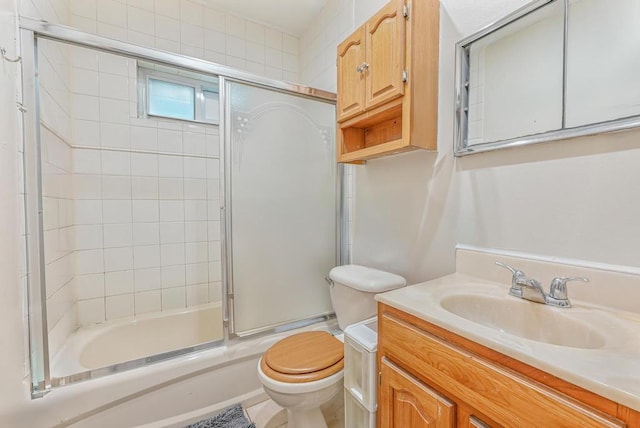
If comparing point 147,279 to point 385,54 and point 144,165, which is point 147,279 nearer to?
point 144,165

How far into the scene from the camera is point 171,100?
2.05 metres

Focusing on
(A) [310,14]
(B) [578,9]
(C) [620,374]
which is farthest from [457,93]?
(A) [310,14]

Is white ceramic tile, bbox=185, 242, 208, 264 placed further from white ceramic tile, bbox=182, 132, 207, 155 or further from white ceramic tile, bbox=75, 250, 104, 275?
white ceramic tile, bbox=182, 132, 207, 155

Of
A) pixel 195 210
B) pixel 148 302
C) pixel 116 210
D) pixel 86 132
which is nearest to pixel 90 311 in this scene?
pixel 148 302

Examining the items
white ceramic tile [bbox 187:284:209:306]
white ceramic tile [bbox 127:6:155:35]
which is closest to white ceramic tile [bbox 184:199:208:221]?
white ceramic tile [bbox 187:284:209:306]

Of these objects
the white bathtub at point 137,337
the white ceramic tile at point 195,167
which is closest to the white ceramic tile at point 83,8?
the white ceramic tile at point 195,167

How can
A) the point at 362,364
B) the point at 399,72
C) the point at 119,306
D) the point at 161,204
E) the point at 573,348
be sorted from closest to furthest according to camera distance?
1. the point at 573,348
2. the point at 362,364
3. the point at 399,72
4. the point at 119,306
5. the point at 161,204

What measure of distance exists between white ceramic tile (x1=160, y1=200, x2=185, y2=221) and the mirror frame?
1904 millimetres

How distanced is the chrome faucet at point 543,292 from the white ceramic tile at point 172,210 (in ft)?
6.88

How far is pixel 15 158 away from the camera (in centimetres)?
99

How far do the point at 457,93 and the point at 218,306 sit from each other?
2.14m

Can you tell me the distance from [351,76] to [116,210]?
178 cm

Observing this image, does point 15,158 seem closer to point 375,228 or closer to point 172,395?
point 172,395

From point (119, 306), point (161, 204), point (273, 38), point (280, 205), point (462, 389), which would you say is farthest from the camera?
Result: point (273, 38)
